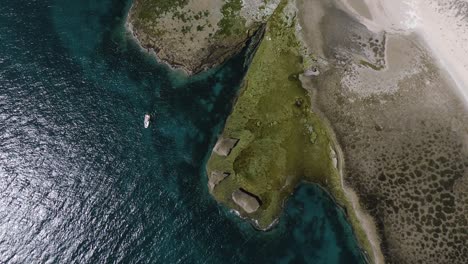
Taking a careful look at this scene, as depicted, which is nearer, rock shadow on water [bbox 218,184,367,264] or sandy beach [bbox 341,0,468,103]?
rock shadow on water [bbox 218,184,367,264]

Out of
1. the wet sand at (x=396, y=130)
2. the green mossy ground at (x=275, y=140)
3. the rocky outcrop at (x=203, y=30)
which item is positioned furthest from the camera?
the rocky outcrop at (x=203, y=30)

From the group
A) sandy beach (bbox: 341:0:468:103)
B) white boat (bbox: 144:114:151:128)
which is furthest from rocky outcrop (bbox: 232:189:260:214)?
sandy beach (bbox: 341:0:468:103)

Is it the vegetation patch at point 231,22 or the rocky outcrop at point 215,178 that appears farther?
the vegetation patch at point 231,22

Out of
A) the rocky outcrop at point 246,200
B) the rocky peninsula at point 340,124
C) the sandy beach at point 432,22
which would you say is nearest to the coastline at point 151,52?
the rocky peninsula at point 340,124

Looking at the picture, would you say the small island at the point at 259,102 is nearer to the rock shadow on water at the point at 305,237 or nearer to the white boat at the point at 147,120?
the rock shadow on water at the point at 305,237

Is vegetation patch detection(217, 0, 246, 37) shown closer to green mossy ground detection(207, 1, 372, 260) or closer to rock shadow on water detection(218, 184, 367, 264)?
green mossy ground detection(207, 1, 372, 260)

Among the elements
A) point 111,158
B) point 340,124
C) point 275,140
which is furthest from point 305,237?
point 111,158
